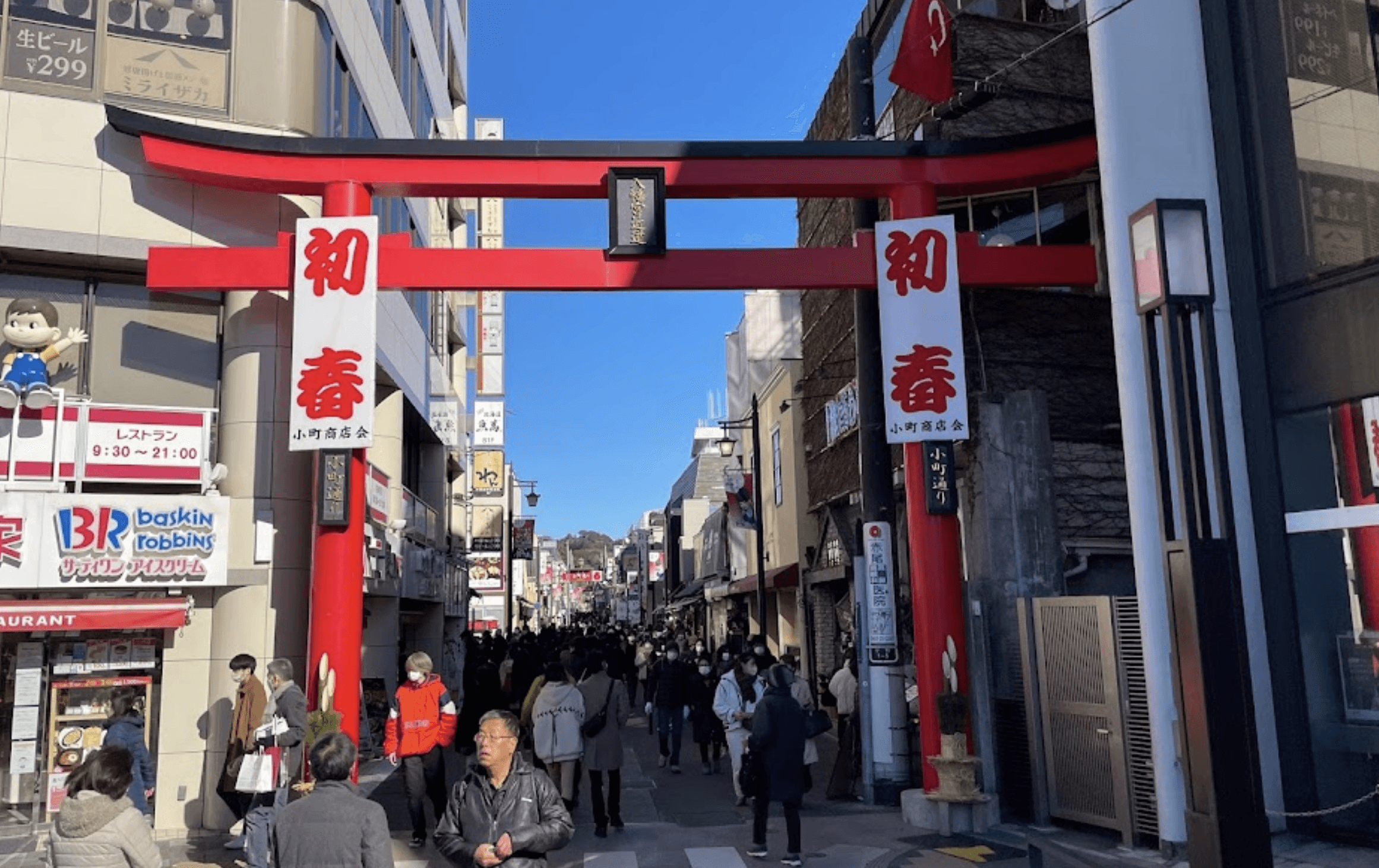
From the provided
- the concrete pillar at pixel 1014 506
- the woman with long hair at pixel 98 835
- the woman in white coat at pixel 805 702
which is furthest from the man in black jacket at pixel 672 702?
the woman with long hair at pixel 98 835

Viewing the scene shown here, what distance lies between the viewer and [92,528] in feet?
37.6

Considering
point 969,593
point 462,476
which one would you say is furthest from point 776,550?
point 969,593

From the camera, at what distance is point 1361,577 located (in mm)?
9008

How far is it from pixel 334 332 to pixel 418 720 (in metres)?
4.38

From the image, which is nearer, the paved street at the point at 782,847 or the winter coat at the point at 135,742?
the paved street at the point at 782,847

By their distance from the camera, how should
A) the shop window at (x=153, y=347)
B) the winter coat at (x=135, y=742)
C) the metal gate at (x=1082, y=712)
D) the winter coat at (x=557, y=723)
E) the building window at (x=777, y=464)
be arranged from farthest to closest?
the building window at (x=777, y=464) < the shop window at (x=153, y=347) < the winter coat at (x=557, y=723) < the metal gate at (x=1082, y=712) < the winter coat at (x=135, y=742)

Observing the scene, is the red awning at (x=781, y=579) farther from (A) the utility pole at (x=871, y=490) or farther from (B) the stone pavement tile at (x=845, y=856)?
(B) the stone pavement tile at (x=845, y=856)

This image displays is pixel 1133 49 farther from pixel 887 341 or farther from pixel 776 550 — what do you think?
→ pixel 776 550

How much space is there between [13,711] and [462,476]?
72.9 ft

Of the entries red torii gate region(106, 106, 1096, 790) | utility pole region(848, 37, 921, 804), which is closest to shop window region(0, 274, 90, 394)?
red torii gate region(106, 106, 1096, 790)

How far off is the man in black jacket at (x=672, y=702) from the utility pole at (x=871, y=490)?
333 centimetres

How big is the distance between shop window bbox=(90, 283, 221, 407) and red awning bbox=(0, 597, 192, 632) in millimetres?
2448

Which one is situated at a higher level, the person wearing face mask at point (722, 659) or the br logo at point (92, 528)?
the br logo at point (92, 528)

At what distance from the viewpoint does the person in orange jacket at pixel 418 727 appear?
1033 centimetres
